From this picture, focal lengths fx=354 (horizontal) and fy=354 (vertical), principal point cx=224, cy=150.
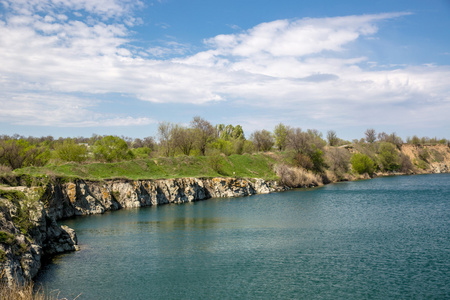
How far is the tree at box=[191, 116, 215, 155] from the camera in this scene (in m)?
93.6

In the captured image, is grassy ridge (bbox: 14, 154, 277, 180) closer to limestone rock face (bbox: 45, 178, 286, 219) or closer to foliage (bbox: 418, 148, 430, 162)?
limestone rock face (bbox: 45, 178, 286, 219)

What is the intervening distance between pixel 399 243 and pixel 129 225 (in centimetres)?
2757

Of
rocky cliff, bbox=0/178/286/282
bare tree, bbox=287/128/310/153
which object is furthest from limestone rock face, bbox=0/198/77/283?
bare tree, bbox=287/128/310/153

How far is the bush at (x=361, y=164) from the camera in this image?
105 m

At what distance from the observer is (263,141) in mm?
114438

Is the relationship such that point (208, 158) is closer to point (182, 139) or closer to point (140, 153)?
point (182, 139)

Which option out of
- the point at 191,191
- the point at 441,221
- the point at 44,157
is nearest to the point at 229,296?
the point at 441,221

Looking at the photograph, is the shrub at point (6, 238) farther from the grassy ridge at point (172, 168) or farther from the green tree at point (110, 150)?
the green tree at point (110, 150)

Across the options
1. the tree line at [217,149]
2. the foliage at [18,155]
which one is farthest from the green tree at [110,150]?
the foliage at [18,155]

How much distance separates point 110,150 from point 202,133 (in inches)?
1026

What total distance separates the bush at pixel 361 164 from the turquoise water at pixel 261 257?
59.8m

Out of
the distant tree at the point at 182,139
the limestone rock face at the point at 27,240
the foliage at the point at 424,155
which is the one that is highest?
the distant tree at the point at 182,139

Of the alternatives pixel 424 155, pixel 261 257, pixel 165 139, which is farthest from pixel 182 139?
pixel 424 155

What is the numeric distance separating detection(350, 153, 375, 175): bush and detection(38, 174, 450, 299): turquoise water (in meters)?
59.8
